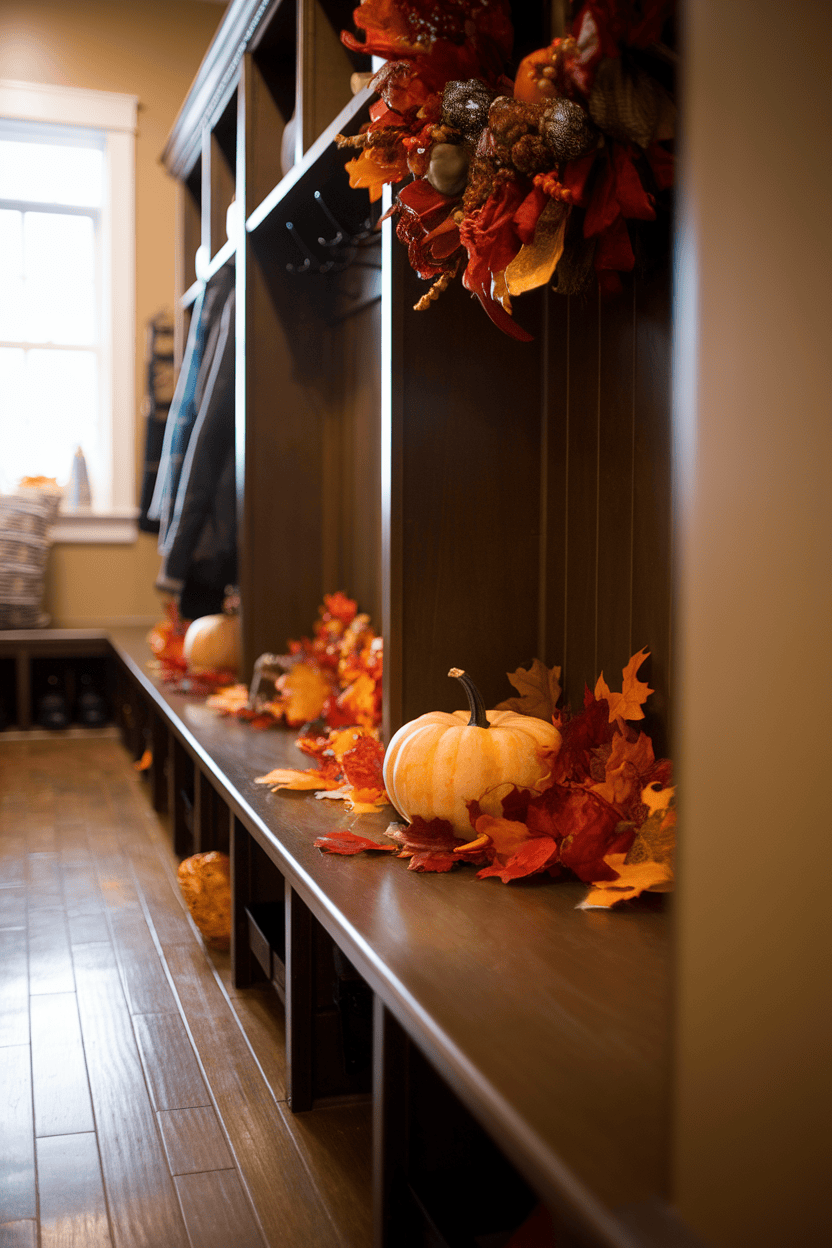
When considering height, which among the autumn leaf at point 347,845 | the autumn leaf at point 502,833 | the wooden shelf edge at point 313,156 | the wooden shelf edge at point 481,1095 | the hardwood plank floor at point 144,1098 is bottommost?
the hardwood plank floor at point 144,1098

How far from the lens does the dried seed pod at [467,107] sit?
1.28 m

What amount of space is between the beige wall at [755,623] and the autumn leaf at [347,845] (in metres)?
0.80

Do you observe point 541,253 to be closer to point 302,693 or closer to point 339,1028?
point 339,1028

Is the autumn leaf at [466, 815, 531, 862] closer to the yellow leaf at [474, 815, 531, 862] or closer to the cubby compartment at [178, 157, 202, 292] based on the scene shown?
the yellow leaf at [474, 815, 531, 862]

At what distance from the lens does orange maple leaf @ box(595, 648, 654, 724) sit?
4.46 feet

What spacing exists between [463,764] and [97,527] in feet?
13.5

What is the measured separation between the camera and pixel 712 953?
0.57 m

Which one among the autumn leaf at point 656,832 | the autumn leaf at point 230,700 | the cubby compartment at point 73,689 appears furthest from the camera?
the cubby compartment at point 73,689

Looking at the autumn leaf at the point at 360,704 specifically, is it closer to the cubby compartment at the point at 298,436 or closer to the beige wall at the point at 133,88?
the cubby compartment at the point at 298,436

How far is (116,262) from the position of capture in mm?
4996

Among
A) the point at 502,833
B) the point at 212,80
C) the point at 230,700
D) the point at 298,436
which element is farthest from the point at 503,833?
the point at 212,80

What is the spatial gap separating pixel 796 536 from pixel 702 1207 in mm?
376

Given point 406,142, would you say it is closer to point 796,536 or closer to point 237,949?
point 796,536

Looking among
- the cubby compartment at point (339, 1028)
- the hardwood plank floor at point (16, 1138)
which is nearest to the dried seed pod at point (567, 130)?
the cubby compartment at point (339, 1028)
